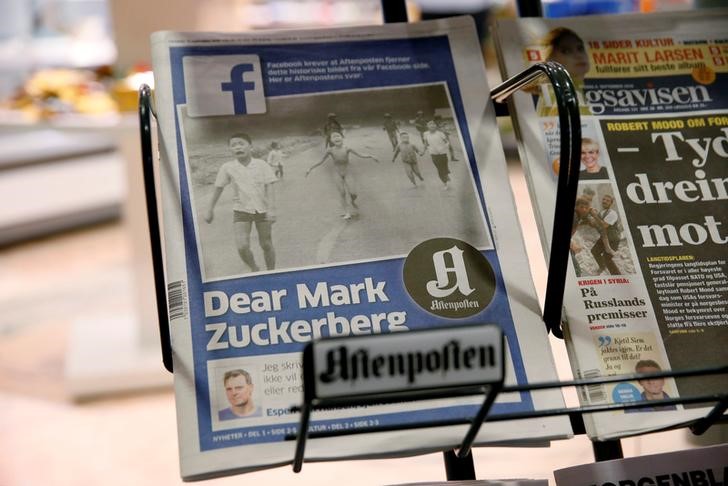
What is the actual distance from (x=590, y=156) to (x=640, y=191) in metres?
0.04

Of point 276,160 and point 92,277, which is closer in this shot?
point 276,160

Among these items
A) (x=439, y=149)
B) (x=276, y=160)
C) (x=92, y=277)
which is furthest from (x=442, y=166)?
(x=92, y=277)

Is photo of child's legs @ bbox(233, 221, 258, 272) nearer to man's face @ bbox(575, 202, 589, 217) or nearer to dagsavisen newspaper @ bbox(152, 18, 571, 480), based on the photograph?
dagsavisen newspaper @ bbox(152, 18, 571, 480)

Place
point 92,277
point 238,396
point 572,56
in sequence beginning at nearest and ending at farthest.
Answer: point 238,396, point 572,56, point 92,277

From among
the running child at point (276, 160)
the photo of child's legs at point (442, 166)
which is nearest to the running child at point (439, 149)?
the photo of child's legs at point (442, 166)

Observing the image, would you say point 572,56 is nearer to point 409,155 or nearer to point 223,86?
point 409,155

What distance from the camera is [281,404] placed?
1.61ft

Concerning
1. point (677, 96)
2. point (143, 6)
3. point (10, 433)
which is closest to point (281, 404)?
point (677, 96)

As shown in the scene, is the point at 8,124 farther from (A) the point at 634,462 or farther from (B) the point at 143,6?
(A) the point at 634,462

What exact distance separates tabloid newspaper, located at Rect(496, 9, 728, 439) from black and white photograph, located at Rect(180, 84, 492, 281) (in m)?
0.07

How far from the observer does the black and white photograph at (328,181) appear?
54 cm

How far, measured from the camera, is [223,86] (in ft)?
1.87

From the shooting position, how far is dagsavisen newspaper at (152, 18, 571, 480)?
0.49 metres

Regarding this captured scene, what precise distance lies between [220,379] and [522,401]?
0.61 ft
